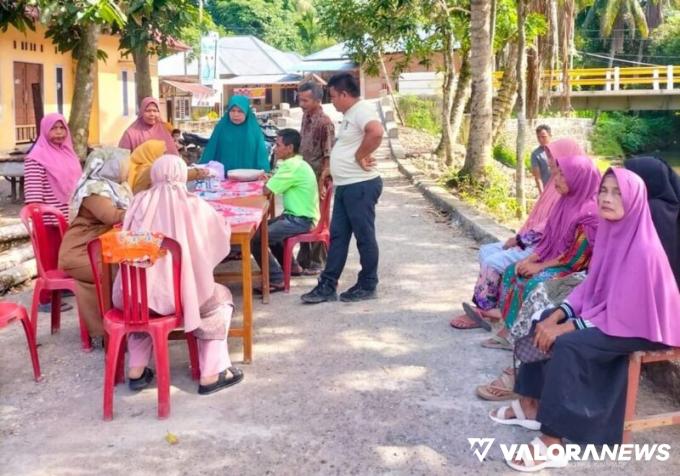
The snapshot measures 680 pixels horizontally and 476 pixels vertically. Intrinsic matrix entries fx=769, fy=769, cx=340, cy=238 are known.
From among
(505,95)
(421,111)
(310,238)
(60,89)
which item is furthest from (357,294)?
(421,111)

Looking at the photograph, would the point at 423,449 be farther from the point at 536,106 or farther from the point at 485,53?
the point at 536,106

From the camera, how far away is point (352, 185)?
5.50m

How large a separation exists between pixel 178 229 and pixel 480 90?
7258mm

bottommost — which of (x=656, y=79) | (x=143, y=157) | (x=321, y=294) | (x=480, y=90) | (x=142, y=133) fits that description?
(x=321, y=294)

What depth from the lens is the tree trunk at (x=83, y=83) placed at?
973 centimetres

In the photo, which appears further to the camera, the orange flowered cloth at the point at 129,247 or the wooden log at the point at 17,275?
the wooden log at the point at 17,275

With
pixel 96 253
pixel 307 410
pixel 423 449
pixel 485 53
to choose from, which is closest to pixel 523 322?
pixel 423 449

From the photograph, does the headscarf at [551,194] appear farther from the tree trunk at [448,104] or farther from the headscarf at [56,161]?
the tree trunk at [448,104]

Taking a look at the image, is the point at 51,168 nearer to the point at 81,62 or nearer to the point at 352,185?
the point at 352,185

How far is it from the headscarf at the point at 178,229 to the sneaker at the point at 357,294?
6.04 feet

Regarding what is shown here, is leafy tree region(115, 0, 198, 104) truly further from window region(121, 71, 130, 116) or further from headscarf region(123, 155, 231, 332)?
window region(121, 71, 130, 116)

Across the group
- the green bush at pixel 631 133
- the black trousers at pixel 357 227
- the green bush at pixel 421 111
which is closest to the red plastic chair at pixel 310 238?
the black trousers at pixel 357 227

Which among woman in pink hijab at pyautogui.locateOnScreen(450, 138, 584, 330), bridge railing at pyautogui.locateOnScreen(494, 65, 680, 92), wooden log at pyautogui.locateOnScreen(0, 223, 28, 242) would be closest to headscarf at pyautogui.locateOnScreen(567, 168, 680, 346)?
woman in pink hijab at pyautogui.locateOnScreen(450, 138, 584, 330)

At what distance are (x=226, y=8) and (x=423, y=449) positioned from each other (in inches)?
2047
